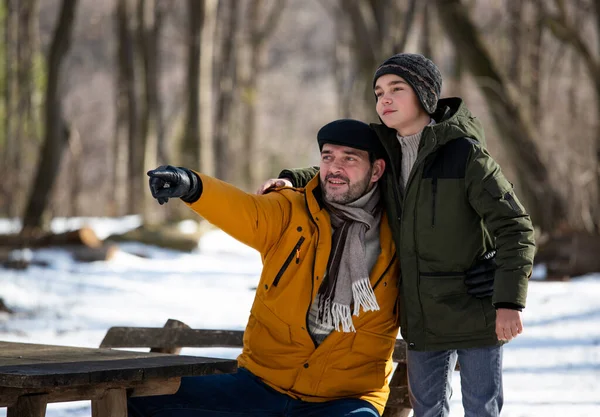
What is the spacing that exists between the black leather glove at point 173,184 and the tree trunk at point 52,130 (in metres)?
13.4

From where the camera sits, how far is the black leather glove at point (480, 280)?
3789mm

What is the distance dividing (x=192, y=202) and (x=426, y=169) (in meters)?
0.90

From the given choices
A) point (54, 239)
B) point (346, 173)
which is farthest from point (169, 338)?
point (54, 239)

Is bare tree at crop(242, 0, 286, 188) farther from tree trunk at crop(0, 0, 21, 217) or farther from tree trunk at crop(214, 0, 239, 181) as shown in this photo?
tree trunk at crop(0, 0, 21, 217)

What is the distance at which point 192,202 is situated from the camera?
3.81 metres

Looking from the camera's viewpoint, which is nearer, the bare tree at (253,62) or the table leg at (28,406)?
the table leg at (28,406)

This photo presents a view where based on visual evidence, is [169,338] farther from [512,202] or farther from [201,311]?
[201,311]

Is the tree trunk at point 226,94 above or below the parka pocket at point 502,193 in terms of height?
above

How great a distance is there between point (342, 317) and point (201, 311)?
20.6 ft

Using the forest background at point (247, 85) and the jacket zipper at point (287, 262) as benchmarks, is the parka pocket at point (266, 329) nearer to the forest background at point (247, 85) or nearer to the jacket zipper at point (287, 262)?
the jacket zipper at point (287, 262)

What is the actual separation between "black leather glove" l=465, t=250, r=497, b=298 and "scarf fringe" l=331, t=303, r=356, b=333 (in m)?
0.48

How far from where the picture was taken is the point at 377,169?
13.7 ft

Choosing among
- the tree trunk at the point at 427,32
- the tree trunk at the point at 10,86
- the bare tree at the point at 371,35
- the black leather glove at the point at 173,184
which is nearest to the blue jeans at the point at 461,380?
the black leather glove at the point at 173,184

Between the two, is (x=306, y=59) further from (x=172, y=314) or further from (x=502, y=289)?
(x=502, y=289)
